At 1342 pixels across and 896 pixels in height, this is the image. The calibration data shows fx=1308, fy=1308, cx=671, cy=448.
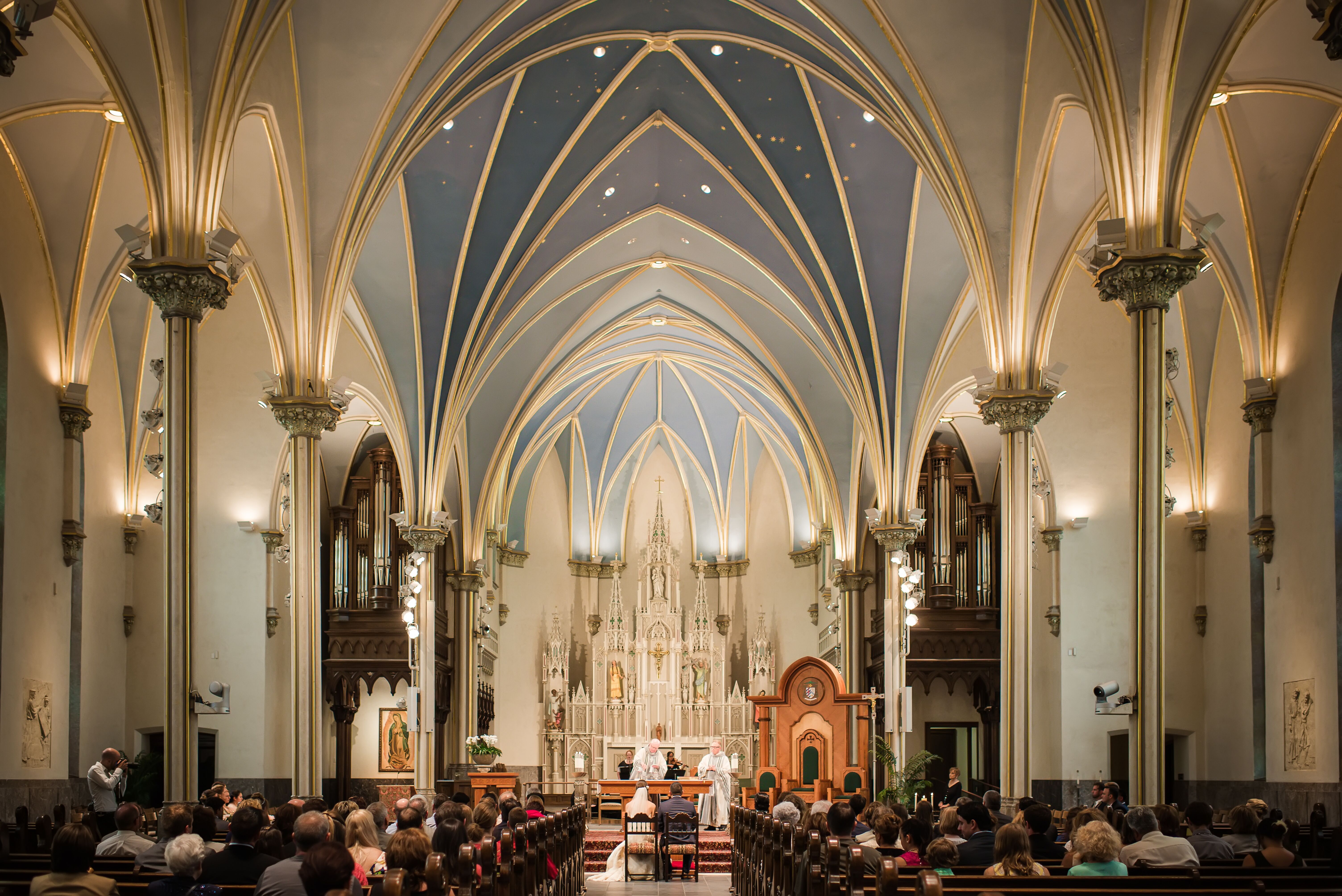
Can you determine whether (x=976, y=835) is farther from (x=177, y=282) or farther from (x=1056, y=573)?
(x=1056, y=573)

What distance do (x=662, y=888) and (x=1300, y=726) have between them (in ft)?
24.5

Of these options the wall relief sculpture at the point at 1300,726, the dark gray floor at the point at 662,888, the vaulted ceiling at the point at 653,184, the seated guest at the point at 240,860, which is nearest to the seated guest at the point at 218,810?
the seated guest at the point at 240,860

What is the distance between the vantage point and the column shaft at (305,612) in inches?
587

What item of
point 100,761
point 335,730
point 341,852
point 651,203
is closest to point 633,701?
point 335,730

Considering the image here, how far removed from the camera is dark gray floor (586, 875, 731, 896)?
47.0 ft

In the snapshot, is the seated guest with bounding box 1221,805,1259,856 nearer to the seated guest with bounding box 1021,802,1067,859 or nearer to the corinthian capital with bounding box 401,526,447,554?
the seated guest with bounding box 1021,802,1067,859

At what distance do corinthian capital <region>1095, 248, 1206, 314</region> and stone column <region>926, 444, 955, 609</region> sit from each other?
15.0 meters

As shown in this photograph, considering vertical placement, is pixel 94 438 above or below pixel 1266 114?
below

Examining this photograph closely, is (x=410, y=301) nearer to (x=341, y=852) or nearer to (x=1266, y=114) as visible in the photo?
(x=1266, y=114)

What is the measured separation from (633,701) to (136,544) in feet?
47.6

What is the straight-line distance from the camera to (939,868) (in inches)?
273

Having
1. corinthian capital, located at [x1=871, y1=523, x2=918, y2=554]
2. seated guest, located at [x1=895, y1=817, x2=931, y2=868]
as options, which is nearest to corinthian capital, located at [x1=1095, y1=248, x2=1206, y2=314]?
seated guest, located at [x1=895, y1=817, x2=931, y2=868]

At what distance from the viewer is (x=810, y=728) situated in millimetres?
20750

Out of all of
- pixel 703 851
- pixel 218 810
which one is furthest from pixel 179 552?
pixel 703 851
